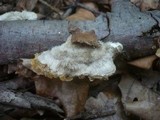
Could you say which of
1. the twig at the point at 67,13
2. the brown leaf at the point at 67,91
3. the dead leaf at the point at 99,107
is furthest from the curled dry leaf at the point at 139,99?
the twig at the point at 67,13

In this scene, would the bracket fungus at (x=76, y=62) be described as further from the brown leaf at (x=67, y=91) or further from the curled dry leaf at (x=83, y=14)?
the curled dry leaf at (x=83, y=14)

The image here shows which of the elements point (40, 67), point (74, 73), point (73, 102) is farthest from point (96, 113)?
point (40, 67)

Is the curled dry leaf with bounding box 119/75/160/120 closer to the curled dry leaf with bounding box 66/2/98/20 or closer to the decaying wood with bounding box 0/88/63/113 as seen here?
the decaying wood with bounding box 0/88/63/113

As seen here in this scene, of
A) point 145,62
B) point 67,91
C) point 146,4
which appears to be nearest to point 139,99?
point 145,62

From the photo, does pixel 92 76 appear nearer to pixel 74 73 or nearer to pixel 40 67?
pixel 74 73

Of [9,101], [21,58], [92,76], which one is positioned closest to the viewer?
[92,76]

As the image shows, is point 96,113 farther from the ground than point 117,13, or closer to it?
closer to it

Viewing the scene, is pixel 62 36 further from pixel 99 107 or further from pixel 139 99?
pixel 139 99
